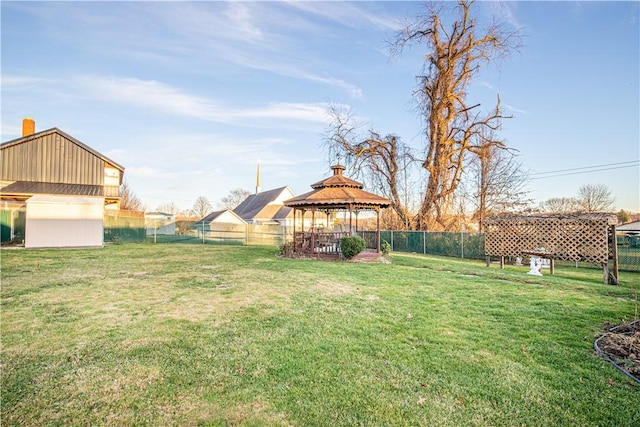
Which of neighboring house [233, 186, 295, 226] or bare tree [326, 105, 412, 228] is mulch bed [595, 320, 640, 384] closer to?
bare tree [326, 105, 412, 228]

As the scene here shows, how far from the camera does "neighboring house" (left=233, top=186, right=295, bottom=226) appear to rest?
1337 inches

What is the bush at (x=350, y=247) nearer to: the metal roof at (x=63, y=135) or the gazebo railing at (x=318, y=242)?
the gazebo railing at (x=318, y=242)

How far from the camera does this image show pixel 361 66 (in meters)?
14.2

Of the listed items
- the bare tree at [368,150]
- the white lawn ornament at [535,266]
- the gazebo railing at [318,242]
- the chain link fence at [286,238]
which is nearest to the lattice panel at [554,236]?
the white lawn ornament at [535,266]

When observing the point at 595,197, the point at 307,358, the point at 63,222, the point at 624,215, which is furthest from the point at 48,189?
the point at 595,197

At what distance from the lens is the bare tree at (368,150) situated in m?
20.5

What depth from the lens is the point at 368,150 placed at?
20.5m

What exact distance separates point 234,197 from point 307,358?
6259 centimetres

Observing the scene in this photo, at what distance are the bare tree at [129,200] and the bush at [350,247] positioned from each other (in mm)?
35421

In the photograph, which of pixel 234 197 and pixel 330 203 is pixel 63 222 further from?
pixel 234 197

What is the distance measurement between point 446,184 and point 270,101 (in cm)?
1144

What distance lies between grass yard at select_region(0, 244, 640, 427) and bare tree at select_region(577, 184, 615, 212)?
3398cm

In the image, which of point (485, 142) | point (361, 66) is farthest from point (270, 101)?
point (485, 142)

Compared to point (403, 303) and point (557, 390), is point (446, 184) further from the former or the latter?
point (557, 390)
